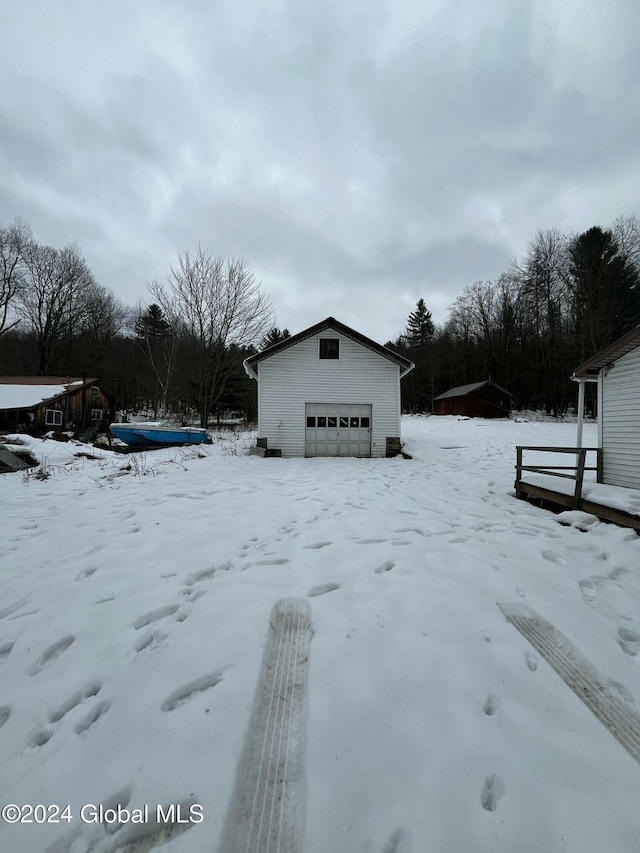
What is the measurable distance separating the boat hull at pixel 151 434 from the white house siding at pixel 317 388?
5653 mm

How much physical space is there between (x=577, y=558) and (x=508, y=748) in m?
2.98

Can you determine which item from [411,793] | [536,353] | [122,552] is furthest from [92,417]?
[536,353]

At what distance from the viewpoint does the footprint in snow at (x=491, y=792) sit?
56.5 inches

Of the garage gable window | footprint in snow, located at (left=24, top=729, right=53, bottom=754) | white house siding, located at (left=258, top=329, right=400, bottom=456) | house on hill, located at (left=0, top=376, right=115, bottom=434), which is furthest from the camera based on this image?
house on hill, located at (left=0, top=376, right=115, bottom=434)

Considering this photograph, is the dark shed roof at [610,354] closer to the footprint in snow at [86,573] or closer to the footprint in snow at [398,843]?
the footprint in snow at [398,843]

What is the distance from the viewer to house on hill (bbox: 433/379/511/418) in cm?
2991

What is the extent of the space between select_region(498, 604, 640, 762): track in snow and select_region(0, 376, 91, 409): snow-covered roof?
2441 cm

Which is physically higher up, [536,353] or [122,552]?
[536,353]

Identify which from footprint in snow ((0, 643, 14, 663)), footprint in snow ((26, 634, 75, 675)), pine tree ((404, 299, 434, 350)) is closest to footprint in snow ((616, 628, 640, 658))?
footprint in snow ((26, 634, 75, 675))

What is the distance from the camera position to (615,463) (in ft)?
21.9

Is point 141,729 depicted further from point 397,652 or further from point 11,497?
point 11,497

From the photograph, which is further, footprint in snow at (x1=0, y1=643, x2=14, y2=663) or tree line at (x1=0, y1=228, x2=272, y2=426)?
tree line at (x1=0, y1=228, x2=272, y2=426)

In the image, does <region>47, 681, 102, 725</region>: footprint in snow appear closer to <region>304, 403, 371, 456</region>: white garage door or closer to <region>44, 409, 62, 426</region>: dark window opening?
<region>304, 403, 371, 456</region>: white garage door

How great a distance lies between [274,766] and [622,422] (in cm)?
791
